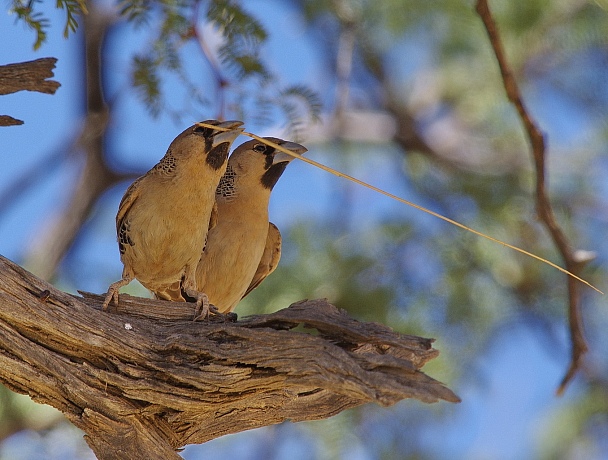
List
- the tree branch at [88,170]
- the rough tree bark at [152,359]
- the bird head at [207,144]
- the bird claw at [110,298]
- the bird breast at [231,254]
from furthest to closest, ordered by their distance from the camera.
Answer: the tree branch at [88,170], the bird breast at [231,254], the bird head at [207,144], the bird claw at [110,298], the rough tree bark at [152,359]

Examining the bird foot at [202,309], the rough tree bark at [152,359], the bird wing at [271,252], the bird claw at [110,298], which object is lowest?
the rough tree bark at [152,359]

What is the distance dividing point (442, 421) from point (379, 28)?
3672 millimetres

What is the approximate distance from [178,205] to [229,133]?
47 cm

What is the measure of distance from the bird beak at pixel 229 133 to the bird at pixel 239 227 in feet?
2.84

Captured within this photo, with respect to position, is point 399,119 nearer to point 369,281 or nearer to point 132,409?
point 369,281

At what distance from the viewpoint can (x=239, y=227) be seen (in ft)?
18.0

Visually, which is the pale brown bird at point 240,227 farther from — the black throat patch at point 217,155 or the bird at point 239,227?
the black throat patch at point 217,155

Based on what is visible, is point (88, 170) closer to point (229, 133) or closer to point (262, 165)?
point (262, 165)

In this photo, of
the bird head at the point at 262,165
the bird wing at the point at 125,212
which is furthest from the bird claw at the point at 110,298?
the bird head at the point at 262,165

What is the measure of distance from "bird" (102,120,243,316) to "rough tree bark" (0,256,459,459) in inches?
38.3

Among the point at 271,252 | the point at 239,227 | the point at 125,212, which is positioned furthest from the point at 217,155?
the point at 271,252

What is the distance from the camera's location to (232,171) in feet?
18.8

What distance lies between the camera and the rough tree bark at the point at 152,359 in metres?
3.45

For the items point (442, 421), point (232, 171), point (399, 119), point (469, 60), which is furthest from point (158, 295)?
point (469, 60)
